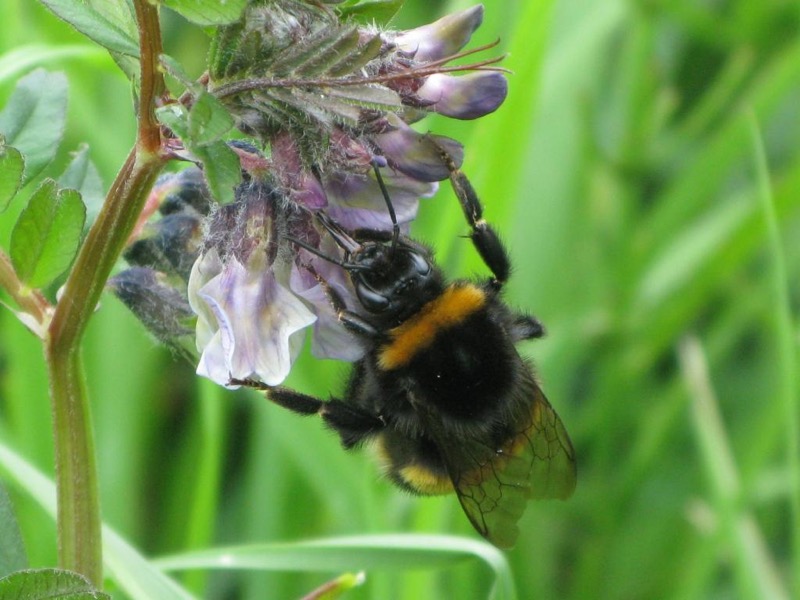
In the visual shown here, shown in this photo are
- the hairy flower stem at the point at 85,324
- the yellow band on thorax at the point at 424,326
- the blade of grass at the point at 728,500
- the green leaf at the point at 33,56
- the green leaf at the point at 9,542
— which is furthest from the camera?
the blade of grass at the point at 728,500

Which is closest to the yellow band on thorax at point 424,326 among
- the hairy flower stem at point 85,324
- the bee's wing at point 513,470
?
the bee's wing at point 513,470

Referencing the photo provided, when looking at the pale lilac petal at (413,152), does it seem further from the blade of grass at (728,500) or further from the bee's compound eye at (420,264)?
the blade of grass at (728,500)

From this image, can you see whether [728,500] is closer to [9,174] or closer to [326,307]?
[326,307]

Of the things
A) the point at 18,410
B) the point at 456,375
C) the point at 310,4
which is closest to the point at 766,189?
the point at 456,375

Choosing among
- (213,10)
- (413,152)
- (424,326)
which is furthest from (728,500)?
(213,10)

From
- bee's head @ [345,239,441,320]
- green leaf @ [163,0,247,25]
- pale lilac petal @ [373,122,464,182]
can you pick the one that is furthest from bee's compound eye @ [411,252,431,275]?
green leaf @ [163,0,247,25]
